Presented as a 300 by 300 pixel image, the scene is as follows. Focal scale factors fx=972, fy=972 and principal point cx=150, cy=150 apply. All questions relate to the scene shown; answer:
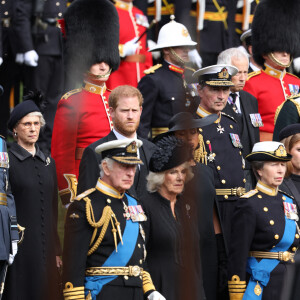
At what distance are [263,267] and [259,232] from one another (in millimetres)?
259

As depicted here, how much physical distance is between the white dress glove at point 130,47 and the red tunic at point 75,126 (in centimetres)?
197

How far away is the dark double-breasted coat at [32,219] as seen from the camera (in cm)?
781

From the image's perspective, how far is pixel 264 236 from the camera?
714 centimetres

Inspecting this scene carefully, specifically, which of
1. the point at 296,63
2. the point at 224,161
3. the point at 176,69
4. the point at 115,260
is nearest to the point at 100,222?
the point at 115,260

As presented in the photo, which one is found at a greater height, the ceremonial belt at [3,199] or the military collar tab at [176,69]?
the military collar tab at [176,69]

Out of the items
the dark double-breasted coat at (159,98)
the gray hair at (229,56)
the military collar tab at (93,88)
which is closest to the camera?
the military collar tab at (93,88)

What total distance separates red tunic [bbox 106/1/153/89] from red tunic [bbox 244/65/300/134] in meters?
1.36

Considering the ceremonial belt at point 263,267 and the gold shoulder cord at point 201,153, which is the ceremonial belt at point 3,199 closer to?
the gold shoulder cord at point 201,153

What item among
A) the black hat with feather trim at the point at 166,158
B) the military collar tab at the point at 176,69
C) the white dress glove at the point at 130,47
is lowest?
the black hat with feather trim at the point at 166,158

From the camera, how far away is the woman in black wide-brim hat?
706 cm

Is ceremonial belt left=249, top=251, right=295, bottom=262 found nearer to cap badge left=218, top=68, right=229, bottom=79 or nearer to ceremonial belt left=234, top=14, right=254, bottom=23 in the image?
cap badge left=218, top=68, right=229, bottom=79


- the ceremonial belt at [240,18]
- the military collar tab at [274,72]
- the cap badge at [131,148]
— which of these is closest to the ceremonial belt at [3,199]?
the cap badge at [131,148]

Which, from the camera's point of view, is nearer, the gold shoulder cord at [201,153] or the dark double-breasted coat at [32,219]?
the dark double-breasted coat at [32,219]

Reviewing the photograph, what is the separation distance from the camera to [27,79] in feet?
35.2
